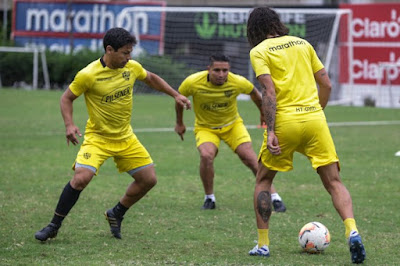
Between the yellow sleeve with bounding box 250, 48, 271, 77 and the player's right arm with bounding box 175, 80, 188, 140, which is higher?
→ the yellow sleeve with bounding box 250, 48, 271, 77

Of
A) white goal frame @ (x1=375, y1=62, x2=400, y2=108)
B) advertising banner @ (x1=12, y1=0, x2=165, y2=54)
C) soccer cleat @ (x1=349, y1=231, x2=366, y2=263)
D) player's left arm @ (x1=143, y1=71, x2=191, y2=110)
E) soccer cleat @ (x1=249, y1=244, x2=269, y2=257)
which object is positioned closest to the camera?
soccer cleat @ (x1=349, y1=231, x2=366, y2=263)

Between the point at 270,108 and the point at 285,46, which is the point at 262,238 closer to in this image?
the point at 270,108

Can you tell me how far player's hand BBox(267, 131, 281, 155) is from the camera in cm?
678

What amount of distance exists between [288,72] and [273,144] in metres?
0.64

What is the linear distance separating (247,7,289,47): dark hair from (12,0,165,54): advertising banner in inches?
920

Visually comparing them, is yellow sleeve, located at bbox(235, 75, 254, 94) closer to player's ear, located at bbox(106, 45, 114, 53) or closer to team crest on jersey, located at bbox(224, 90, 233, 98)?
team crest on jersey, located at bbox(224, 90, 233, 98)

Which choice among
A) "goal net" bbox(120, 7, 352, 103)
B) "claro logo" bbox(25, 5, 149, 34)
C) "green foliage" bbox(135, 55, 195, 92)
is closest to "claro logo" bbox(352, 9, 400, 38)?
"goal net" bbox(120, 7, 352, 103)

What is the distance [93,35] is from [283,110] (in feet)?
84.9

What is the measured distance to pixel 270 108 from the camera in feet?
22.3

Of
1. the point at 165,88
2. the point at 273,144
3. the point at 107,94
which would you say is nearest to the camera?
the point at 273,144

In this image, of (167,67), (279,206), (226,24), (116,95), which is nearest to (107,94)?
(116,95)

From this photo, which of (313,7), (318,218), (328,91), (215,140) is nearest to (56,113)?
(313,7)

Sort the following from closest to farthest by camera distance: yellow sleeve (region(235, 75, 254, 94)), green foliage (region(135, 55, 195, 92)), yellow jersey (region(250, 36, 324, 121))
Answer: yellow jersey (region(250, 36, 324, 121))
yellow sleeve (region(235, 75, 254, 94))
green foliage (region(135, 55, 195, 92))

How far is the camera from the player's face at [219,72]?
9.93 meters
